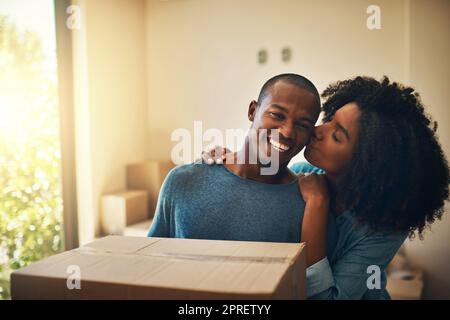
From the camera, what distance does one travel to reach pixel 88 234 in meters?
3.07

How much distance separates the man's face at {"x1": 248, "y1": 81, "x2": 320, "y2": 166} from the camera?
117cm

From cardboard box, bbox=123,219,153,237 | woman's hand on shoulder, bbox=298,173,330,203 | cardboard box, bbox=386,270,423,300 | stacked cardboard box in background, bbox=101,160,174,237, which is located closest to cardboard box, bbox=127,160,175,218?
stacked cardboard box in background, bbox=101,160,174,237

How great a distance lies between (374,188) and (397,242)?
16cm

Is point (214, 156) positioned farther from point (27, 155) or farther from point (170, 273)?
point (27, 155)

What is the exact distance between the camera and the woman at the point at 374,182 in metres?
1.12

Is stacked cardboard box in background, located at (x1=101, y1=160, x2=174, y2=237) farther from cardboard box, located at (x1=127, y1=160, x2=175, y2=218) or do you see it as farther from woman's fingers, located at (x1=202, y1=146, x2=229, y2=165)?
woman's fingers, located at (x1=202, y1=146, x2=229, y2=165)

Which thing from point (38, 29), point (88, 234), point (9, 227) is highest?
point (38, 29)

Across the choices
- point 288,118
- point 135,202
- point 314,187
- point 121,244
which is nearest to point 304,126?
point 288,118

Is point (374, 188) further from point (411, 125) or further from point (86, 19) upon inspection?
point (86, 19)

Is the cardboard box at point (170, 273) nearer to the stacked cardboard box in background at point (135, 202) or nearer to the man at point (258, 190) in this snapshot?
the man at point (258, 190)

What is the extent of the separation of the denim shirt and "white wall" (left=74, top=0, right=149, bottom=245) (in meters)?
2.28

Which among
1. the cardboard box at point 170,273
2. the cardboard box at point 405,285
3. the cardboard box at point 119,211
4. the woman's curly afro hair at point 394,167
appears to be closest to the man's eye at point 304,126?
the woman's curly afro hair at point 394,167

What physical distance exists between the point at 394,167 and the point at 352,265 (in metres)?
0.30
